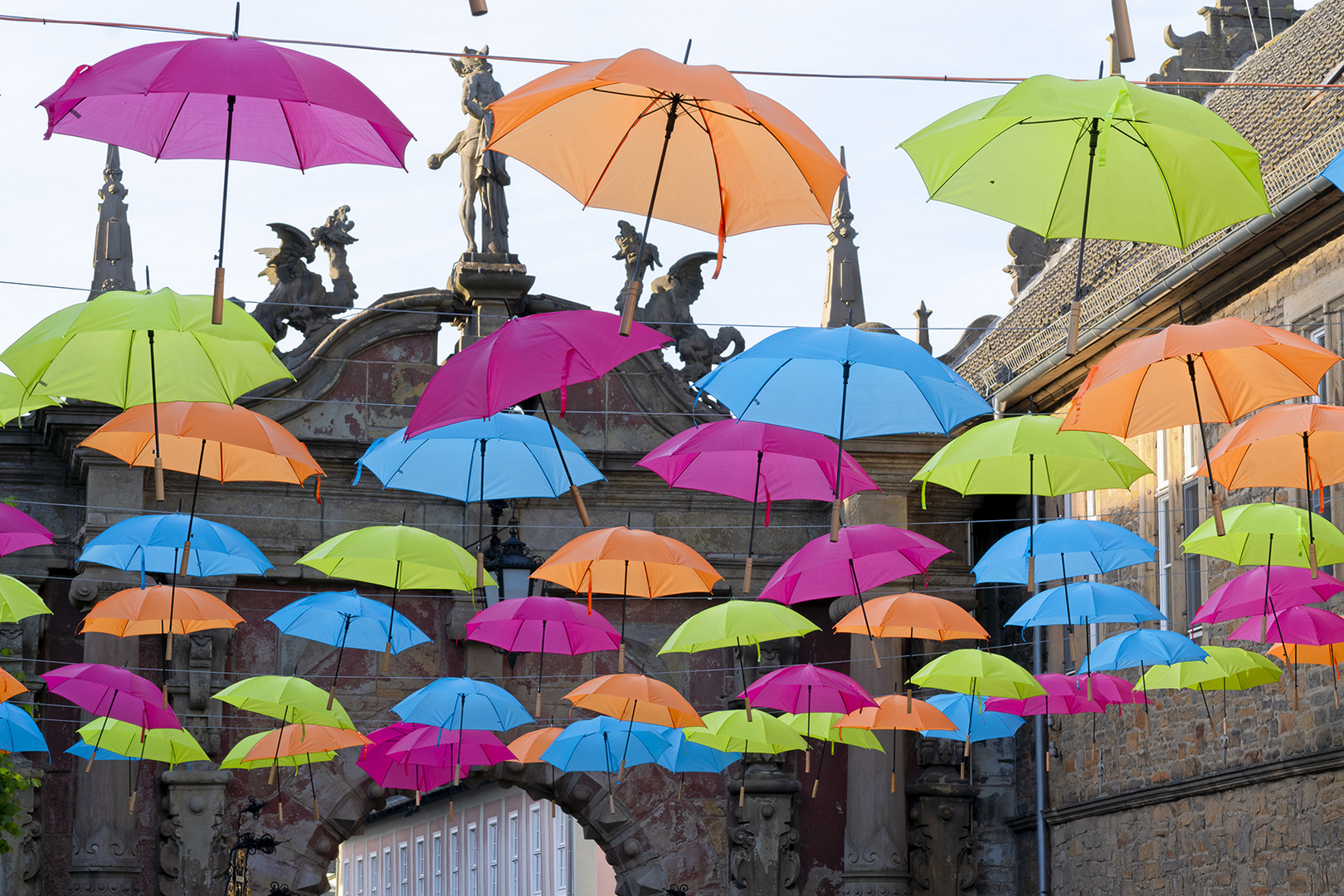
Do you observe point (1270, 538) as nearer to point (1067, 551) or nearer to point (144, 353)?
point (1067, 551)

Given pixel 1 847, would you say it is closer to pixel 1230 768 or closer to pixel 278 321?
pixel 278 321

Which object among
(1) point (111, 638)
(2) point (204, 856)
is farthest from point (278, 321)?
(2) point (204, 856)

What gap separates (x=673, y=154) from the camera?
28.8 feet

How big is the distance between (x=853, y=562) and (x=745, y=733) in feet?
6.92

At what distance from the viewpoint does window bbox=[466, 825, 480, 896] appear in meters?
37.7

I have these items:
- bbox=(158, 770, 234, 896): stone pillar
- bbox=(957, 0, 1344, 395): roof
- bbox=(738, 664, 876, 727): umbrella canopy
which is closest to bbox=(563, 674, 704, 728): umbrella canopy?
bbox=(738, 664, 876, 727): umbrella canopy

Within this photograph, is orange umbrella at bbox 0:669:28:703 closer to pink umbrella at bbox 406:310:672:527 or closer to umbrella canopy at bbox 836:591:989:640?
pink umbrella at bbox 406:310:672:527

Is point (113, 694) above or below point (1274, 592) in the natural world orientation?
below

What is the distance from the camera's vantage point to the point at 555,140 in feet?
29.1

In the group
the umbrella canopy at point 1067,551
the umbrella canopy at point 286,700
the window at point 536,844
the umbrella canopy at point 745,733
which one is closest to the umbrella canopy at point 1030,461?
the umbrella canopy at point 1067,551

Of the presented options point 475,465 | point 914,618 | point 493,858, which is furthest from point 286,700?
point 493,858

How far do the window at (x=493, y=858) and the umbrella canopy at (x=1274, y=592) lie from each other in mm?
26062

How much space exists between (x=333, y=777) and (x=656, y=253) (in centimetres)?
563

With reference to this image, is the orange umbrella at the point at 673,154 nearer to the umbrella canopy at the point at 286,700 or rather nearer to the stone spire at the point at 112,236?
the umbrella canopy at the point at 286,700
